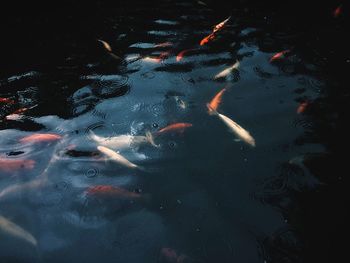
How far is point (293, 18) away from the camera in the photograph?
8.45m

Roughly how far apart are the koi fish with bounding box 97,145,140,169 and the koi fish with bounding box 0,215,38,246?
4.46 ft

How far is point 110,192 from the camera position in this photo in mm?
4023

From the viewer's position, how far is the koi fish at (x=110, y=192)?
402 cm

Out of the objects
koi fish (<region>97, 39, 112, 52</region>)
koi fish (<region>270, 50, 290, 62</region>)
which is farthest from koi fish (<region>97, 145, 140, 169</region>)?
koi fish (<region>270, 50, 290, 62</region>)

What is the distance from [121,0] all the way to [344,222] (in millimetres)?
8884

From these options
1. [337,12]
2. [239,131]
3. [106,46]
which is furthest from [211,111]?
[337,12]

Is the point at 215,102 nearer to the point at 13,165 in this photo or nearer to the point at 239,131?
the point at 239,131

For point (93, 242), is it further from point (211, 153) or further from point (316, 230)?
point (316, 230)

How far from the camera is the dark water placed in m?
3.67

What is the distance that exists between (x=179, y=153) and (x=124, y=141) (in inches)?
32.3

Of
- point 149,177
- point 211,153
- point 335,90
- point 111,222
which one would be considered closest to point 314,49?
point 335,90

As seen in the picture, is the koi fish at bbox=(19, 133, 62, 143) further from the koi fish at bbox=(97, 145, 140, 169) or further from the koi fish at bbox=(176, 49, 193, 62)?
the koi fish at bbox=(176, 49, 193, 62)

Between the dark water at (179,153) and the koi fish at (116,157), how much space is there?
7cm

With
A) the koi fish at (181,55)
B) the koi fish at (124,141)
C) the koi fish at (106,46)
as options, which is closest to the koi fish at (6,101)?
the koi fish at (124,141)
